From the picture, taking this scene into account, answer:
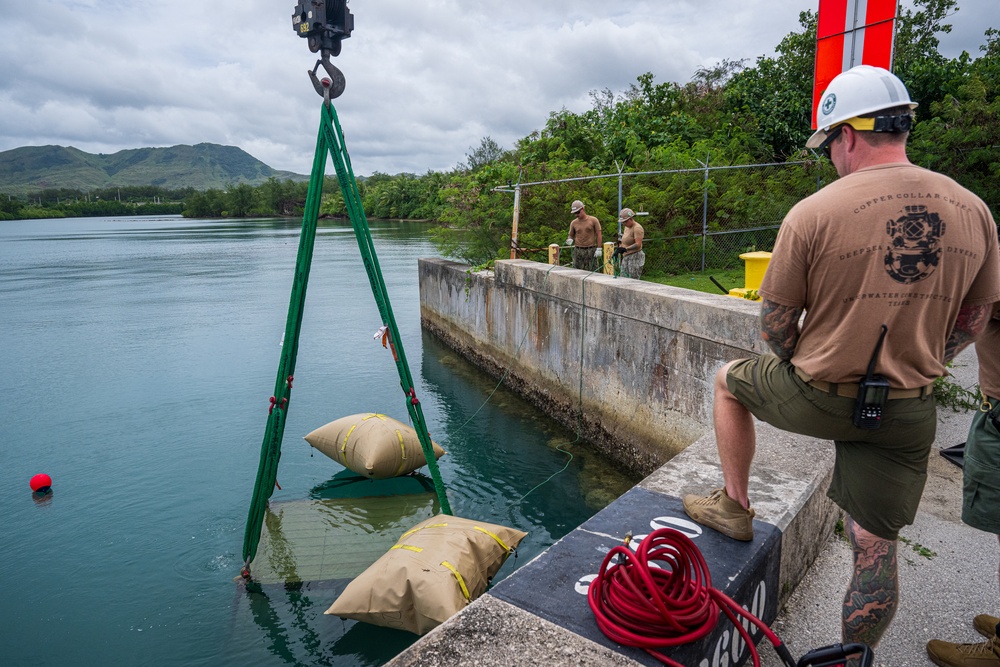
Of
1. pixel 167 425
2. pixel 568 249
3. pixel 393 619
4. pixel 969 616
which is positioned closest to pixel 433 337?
pixel 568 249

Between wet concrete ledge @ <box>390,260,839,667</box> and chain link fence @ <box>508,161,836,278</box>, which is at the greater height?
chain link fence @ <box>508,161,836,278</box>

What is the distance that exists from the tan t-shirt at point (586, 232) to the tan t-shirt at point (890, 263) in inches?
405

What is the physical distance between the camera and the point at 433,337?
17594 mm

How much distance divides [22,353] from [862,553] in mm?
19231

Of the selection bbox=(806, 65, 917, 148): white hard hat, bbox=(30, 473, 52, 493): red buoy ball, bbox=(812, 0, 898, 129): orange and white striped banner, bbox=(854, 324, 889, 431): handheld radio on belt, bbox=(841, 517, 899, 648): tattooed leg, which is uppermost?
bbox=(812, 0, 898, 129): orange and white striped banner

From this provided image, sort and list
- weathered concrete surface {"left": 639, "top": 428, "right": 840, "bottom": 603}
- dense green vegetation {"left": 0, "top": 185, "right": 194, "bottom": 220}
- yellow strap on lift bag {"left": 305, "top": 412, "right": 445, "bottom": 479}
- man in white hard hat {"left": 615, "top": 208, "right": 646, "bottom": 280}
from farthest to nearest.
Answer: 1. dense green vegetation {"left": 0, "top": 185, "right": 194, "bottom": 220}
2. man in white hard hat {"left": 615, "top": 208, "right": 646, "bottom": 280}
3. yellow strap on lift bag {"left": 305, "top": 412, "right": 445, "bottom": 479}
4. weathered concrete surface {"left": 639, "top": 428, "right": 840, "bottom": 603}

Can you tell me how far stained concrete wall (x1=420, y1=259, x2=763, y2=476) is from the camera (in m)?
6.95

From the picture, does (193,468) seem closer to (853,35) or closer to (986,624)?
(986,624)

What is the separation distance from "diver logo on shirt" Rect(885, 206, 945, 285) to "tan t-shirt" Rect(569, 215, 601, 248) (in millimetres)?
10409

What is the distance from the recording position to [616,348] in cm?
868

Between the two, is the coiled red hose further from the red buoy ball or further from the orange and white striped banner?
the red buoy ball

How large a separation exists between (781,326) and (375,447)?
5536 millimetres

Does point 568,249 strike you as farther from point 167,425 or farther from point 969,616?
point 969,616

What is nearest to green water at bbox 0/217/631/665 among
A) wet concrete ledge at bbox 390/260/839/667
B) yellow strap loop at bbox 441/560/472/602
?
wet concrete ledge at bbox 390/260/839/667
